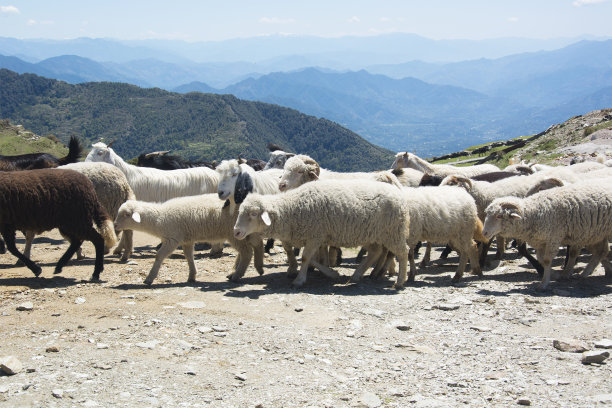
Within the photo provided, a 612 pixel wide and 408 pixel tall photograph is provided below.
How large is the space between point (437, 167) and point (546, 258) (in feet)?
25.2

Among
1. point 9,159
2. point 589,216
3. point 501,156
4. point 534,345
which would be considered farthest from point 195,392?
point 501,156

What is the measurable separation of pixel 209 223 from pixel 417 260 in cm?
589

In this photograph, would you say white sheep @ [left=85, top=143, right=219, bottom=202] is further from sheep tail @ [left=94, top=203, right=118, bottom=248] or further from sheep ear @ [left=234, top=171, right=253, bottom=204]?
sheep tail @ [left=94, top=203, right=118, bottom=248]

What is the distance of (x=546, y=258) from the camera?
9984mm

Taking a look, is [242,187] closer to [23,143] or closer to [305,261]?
[305,261]

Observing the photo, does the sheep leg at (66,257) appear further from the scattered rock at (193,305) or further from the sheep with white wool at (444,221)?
the sheep with white wool at (444,221)

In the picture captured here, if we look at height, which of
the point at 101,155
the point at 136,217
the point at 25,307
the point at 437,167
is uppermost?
the point at 101,155

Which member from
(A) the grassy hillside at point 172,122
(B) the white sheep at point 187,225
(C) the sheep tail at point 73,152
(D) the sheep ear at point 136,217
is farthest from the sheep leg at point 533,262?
(A) the grassy hillside at point 172,122

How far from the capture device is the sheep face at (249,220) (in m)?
9.53

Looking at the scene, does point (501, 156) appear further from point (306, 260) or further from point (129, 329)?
point (129, 329)

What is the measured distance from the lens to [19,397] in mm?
5398

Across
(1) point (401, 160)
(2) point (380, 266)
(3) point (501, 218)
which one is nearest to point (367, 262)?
(2) point (380, 266)

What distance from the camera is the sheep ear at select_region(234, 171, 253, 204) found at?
11.3 metres

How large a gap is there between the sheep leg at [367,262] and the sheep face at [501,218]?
2062 mm
